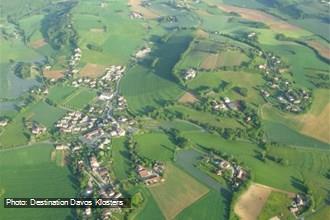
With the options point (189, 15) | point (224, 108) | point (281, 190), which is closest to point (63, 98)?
point (224, 108)

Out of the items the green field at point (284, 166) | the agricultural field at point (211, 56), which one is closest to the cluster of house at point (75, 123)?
the green field at point (284, 166)

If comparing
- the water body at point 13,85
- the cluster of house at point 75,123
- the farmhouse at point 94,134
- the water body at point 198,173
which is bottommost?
the water body at point 13,85

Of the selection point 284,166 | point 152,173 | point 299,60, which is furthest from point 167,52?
point 284,166

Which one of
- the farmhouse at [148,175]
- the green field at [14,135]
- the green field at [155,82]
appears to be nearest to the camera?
the farmhouse at [148,175]

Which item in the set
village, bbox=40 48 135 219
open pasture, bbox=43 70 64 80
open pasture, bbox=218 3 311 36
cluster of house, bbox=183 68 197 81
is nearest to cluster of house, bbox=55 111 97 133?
village, bbox=40 48 135 219

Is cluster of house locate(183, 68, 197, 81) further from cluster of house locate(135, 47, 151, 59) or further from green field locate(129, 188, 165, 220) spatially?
green field locate(129, 188, 165, 220)

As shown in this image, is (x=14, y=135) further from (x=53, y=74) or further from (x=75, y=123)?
(x=53, y=74)

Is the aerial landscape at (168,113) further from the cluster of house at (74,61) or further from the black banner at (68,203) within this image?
the black banner at (68,203)
